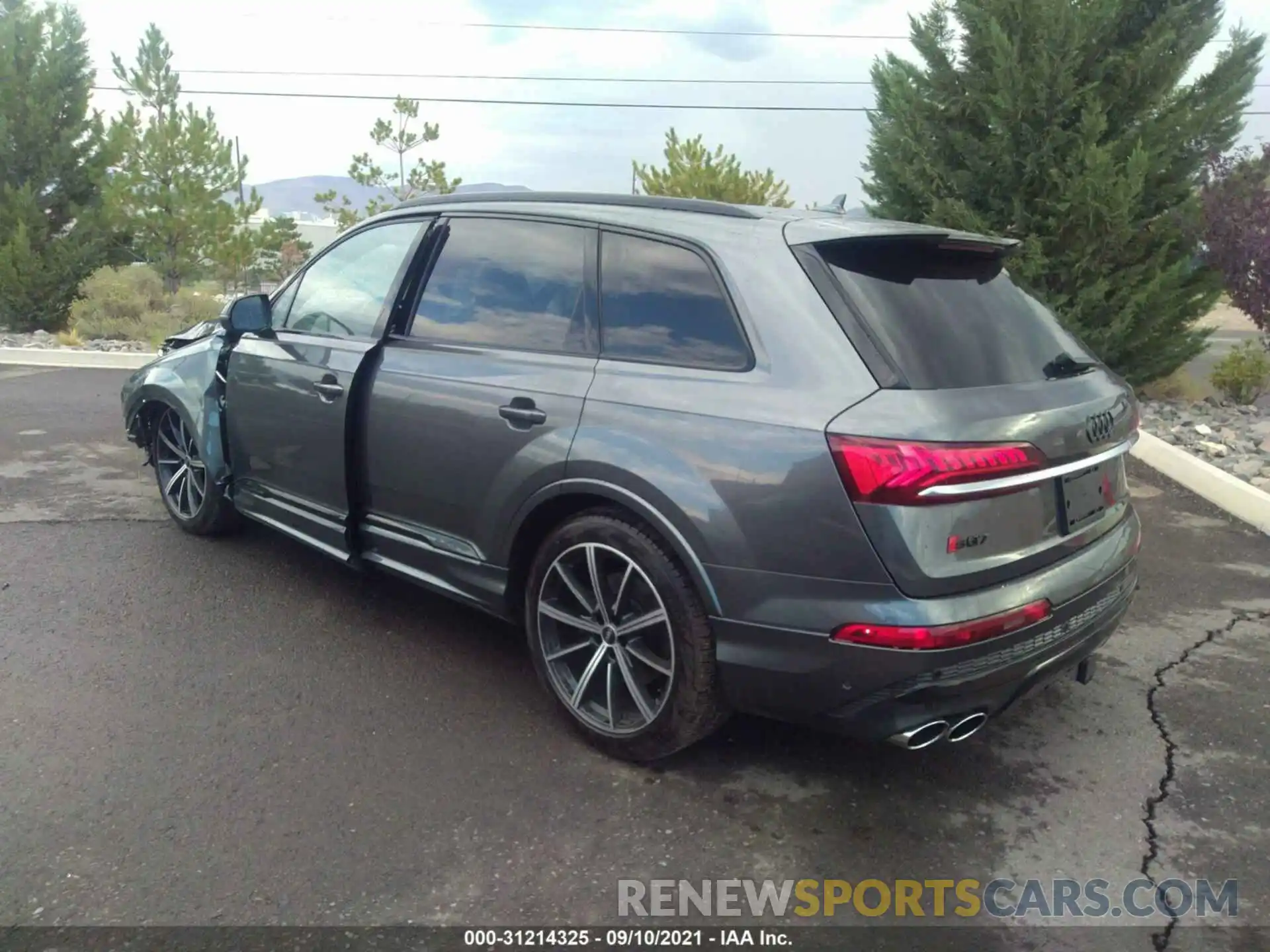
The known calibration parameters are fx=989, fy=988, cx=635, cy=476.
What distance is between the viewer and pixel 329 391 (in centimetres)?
402

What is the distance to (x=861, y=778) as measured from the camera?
10.5 ft

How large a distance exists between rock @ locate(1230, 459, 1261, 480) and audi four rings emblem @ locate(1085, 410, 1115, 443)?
189 inches

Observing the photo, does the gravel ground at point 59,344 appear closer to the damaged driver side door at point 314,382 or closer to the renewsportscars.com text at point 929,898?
the damaged driver side door at point 314,382

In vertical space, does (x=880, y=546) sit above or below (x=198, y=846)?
above

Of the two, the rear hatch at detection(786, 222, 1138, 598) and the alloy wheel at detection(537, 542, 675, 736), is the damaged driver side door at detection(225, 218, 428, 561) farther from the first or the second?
the rear hatch at detection(786, 222, 1138, 598)

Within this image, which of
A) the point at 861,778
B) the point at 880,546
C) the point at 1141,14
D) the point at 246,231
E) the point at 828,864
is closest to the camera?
the point at 880,546

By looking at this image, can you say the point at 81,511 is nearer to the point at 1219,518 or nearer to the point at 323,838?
the point at 323,838

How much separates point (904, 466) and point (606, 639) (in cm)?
119

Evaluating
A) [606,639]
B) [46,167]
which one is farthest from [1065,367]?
[46,167]

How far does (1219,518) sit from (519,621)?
4.92 m

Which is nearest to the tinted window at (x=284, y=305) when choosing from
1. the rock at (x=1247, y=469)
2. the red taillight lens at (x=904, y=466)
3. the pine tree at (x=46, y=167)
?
the red taillight lens at (x=904, y=466)

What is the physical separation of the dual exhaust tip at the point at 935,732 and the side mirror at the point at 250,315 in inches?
130

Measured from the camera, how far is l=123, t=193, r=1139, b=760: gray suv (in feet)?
8.63

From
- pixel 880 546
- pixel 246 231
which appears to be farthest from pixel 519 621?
pixel 246 231
